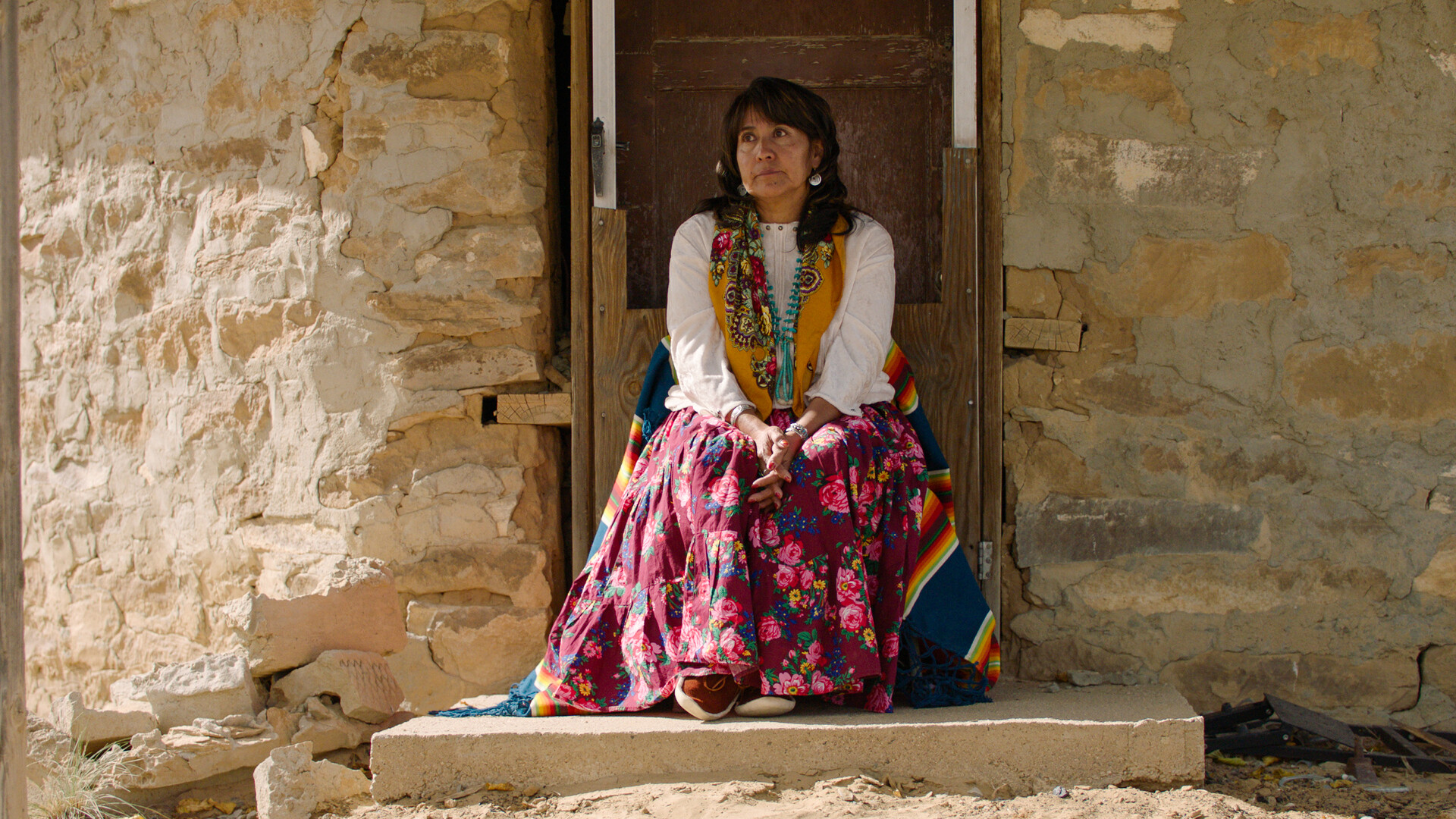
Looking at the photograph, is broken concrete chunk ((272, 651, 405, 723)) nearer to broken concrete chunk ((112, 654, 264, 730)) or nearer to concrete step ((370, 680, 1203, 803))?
broken concrete chunk ((112, 654, 264, 730))

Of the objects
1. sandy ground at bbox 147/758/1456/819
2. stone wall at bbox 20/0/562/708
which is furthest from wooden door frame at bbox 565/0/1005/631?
sandy ground at bbox 147/758/1456/819

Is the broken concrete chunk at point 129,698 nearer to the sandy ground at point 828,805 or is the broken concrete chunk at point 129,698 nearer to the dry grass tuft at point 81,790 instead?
the dry grass tuft at point 81,790

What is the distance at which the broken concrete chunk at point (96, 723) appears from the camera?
2670 mm

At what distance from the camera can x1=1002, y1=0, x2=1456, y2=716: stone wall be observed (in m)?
3.05

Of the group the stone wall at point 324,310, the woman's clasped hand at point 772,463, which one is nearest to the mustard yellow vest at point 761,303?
the woman's clasped hand at point 772,463

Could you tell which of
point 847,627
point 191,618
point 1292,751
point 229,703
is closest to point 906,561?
point 847,627

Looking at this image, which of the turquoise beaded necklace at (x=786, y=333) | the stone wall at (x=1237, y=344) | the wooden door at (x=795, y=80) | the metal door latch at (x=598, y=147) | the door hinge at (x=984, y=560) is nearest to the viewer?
the turquoise beaded necklace at (x=786, y=333)

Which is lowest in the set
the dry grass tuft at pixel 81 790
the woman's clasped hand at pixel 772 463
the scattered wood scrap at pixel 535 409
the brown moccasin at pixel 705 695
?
the dry grass tuft at pixel 81 790

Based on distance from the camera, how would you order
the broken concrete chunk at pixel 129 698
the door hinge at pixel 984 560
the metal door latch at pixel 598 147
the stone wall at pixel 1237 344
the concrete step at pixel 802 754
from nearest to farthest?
the concrete step at pixel 802 754 < the broken concrete chunk at pixel 129 698 < the stone wall at pixel 1237 344 < the door hinge at pixel 984 560 < the metal door latch at pixel 598 147

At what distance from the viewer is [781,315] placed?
296 centimetres

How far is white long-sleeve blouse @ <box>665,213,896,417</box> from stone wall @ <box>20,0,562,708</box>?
0.51m

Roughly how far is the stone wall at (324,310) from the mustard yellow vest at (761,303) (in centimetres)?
59

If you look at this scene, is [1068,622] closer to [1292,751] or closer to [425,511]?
[1292,751]

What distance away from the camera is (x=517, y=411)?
329 centimetres
